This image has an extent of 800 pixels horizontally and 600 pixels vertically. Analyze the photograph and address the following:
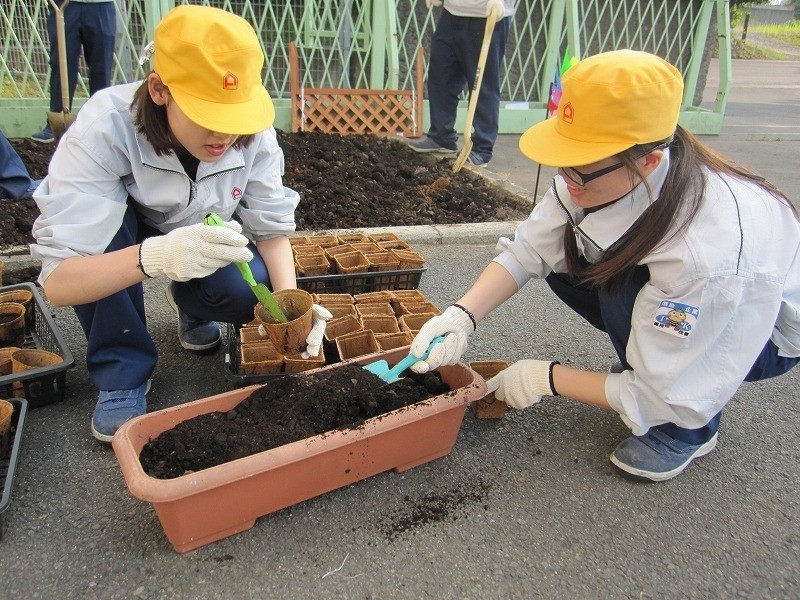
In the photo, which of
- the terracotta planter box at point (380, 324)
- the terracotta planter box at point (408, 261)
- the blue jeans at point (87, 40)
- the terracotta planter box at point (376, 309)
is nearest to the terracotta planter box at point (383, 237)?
the terracotta planter box at point (408, 261)

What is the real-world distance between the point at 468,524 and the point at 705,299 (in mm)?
928

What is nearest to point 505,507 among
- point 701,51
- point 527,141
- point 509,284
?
point 509,284

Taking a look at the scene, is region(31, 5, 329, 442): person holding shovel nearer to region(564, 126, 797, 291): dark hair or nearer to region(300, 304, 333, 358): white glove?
region(300, 304, 333, 358): white glove

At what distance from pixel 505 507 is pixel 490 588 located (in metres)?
0.31

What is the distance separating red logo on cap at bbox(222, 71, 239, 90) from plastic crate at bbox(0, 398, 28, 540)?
1218 mm

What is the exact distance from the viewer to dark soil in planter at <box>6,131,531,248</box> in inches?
157

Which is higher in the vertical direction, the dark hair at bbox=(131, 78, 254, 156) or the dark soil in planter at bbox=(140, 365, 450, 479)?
the dark hair at bbox=(131, 78, 254, 156)

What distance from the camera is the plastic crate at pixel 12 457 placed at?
1.64m

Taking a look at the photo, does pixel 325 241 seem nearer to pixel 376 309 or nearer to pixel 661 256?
pixel 376 309

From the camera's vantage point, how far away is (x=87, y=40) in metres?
4.71

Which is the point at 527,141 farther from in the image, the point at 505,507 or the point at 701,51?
the point at 701,51

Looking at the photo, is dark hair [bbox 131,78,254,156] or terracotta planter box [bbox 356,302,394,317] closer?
dark hair [bbox 131,78,254,156]

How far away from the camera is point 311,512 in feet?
5.92

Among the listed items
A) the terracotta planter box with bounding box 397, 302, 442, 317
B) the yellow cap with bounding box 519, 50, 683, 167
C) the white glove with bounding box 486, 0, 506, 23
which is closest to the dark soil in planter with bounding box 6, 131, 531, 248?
the white glove with bounding box 486, 0, 506, 23
